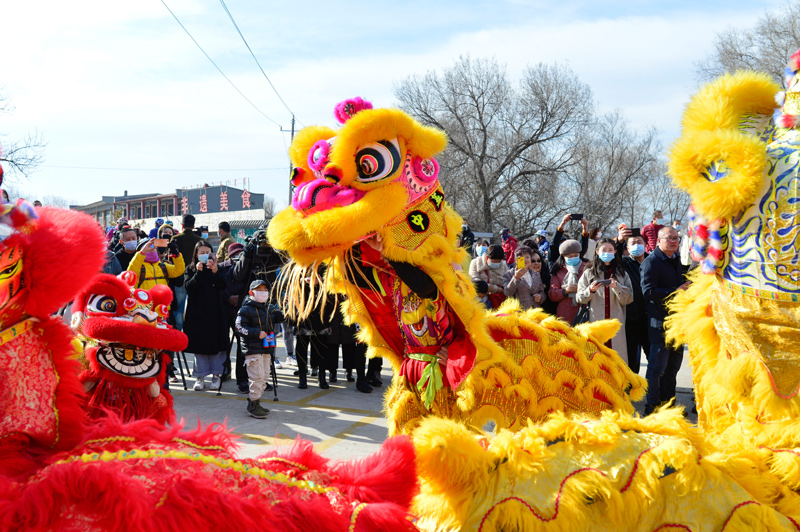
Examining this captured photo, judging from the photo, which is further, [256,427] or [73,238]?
[256,427]

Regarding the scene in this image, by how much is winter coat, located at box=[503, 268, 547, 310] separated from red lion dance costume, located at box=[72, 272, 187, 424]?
15.4 ft

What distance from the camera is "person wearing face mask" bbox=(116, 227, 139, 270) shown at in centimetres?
762

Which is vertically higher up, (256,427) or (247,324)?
(247,324)

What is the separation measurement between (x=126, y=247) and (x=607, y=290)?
588cm

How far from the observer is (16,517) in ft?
3.37

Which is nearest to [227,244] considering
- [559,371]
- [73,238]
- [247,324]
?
[247,324]

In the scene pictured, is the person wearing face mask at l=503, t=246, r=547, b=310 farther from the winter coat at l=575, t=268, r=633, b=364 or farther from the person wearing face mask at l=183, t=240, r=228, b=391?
the person wearing face mask at l=183, t=240, r=228, b=391

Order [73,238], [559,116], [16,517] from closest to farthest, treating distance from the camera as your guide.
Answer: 1. [16,517]
2. [73,238]
3. [559,116]

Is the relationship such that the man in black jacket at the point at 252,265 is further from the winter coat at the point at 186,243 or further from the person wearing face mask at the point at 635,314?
the person wearing face mask at the point at 635,314

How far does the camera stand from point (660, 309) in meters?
5.48

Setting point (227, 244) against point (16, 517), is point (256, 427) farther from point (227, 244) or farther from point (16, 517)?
point (16, 517)

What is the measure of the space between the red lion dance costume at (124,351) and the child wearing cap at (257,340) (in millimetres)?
2849

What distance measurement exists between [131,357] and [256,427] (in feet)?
8.98

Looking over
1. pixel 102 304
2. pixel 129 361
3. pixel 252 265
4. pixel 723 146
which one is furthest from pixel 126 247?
pixel 723 146
